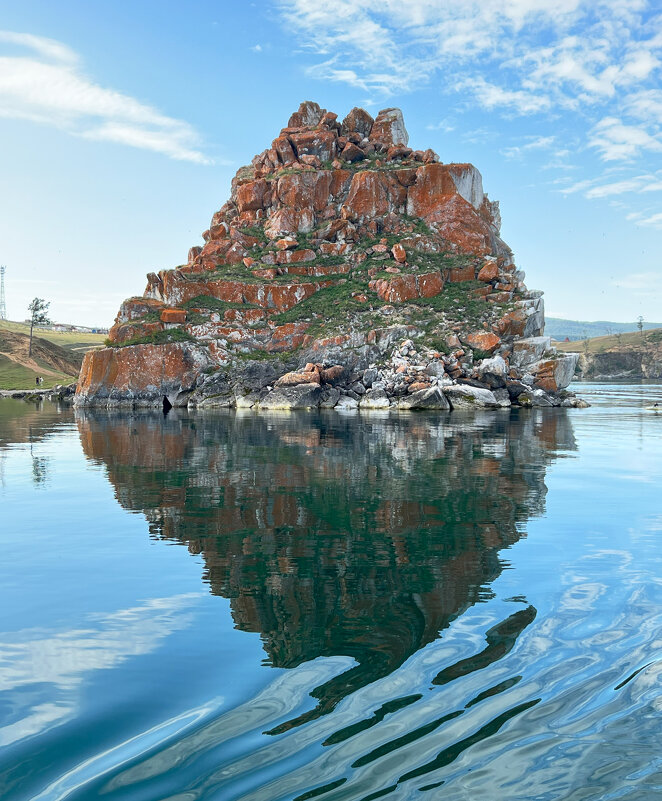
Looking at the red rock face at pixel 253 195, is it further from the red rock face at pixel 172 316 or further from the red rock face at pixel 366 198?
the red rock face at pixel 172 316

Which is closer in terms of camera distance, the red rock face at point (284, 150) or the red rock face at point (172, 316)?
the red rock face at point (172, 316)

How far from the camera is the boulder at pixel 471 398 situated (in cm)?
8875

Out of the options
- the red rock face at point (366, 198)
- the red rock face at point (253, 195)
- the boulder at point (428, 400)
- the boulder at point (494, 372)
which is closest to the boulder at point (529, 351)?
the boulder at point (494, 372)

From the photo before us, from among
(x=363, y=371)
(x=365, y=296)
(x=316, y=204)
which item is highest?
(x=316, y=204)

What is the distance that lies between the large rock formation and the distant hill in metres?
58.6

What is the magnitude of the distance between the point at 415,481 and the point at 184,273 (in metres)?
104

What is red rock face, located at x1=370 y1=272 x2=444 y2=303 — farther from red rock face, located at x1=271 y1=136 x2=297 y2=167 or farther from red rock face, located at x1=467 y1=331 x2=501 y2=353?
red rock face, located at x1=271 y1=136 x2=297 y2=167

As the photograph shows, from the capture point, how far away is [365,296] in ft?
379

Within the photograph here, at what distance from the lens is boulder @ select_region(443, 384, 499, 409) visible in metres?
88.8

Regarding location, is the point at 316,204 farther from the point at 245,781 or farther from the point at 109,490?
the point at 245,781

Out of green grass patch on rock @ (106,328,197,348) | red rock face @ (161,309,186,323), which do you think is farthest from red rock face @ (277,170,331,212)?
green grass patch on rock @ (106,328,197,348)

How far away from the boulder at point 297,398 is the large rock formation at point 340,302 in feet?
0.64

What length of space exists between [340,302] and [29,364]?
107 m

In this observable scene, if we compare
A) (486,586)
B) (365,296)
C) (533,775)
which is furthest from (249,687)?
(365,296)
